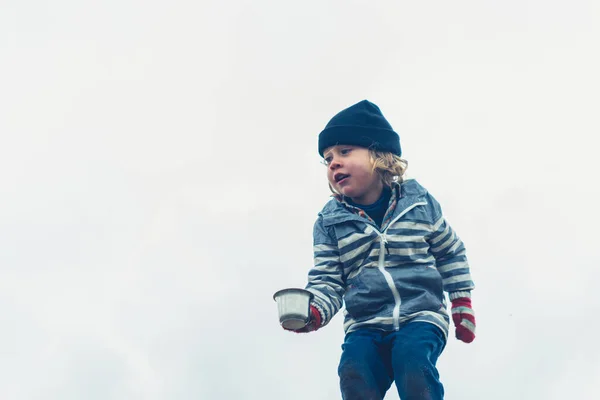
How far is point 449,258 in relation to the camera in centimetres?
686

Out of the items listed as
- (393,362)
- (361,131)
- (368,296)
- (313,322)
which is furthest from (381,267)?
(361,131)

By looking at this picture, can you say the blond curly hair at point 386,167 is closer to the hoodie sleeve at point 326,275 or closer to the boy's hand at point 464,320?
the hoodie sleeve at point 326,275

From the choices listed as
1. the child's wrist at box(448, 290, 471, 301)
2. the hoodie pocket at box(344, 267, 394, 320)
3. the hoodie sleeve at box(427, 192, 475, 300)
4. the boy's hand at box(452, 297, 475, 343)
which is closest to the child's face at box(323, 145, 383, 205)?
the hoodie sleeve at box(427, 192, 475, 300)

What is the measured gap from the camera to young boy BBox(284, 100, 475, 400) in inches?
230

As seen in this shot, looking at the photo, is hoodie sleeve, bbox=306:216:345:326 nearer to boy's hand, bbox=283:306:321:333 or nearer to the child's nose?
boy's hand, bbox=283:306:321:333

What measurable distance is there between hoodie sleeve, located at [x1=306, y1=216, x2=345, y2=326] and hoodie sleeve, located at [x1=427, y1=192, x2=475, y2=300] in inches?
32.8

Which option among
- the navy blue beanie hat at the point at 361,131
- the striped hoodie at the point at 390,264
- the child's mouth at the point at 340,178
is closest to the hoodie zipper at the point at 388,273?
the striped hoodie at the point at 390,264

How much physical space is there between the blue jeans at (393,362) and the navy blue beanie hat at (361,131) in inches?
67.3

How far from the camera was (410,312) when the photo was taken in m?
6.17

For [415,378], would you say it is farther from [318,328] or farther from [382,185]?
[382,185]

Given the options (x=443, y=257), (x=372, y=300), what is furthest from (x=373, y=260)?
(x=443, y=257)

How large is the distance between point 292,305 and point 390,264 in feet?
3.53

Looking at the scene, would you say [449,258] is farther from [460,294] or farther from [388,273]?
[388,273]

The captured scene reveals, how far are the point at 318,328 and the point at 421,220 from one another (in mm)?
1292
